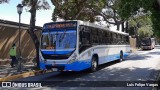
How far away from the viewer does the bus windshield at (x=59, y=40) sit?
15453mm

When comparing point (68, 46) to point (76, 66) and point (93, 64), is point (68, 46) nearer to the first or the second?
point (76, 66)

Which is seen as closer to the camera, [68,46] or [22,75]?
[68,46]

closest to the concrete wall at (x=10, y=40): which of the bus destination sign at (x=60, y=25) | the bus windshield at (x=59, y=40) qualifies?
the bus destination sign at (x=60, y=25)

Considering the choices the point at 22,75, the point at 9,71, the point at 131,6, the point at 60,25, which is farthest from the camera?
the point at 9,71

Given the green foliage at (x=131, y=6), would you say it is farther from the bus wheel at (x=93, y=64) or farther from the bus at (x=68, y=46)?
the bus wheel at (x=93, y=64)

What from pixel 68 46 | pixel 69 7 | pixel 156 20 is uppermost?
pixel 69 7

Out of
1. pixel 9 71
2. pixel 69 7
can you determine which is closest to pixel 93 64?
pixel 9 71

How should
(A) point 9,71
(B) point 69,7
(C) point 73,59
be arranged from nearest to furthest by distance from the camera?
(C) point 73,59, (A) point 9,71, (B) point 69,7

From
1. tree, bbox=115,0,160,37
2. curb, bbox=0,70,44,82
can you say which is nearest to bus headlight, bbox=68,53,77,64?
curb, bbox=0,70,44,82

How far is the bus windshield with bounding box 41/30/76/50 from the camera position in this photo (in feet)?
50.7

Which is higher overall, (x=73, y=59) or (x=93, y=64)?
(x=73, y=59)

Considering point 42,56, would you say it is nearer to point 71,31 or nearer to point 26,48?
point 71,31

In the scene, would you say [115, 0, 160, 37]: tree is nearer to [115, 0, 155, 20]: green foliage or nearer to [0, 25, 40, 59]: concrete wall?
[115, 0, 155, 20]: green foliage

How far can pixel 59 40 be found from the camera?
15648 millimetres
